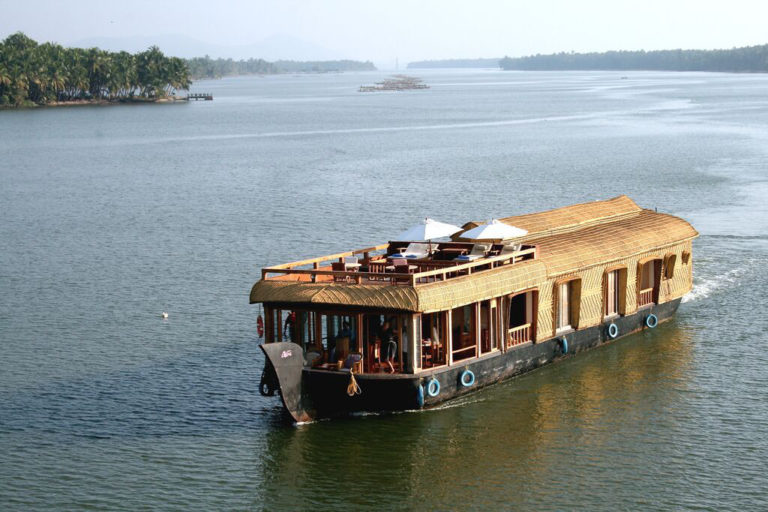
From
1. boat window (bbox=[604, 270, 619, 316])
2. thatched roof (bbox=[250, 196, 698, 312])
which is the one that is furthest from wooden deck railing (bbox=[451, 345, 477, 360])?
boat window (bbox=[604, 270, 619, 316])

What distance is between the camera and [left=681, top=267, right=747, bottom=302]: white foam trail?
4022 cm

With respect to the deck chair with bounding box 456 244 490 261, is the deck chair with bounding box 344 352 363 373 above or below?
below

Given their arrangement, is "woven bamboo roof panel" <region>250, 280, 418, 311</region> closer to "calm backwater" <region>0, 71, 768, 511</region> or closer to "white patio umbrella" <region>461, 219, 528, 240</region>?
"calm backwater" <region>0, 71, 768, 511</region>

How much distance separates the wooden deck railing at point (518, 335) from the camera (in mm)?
29906

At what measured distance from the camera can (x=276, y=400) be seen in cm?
2892

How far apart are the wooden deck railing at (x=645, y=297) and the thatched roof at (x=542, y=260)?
142 cm

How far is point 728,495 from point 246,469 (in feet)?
33.3

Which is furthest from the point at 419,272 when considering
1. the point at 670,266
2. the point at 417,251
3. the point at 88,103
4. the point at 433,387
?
the point at 88,103

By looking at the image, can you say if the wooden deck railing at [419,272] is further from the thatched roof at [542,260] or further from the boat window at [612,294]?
the boat window at [612,294]

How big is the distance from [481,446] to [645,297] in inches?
476

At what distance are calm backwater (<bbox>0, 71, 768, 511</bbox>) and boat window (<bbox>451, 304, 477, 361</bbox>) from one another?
120 cm

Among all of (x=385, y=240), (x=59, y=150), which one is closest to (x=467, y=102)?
(x=59, y=150)

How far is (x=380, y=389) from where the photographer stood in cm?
2672

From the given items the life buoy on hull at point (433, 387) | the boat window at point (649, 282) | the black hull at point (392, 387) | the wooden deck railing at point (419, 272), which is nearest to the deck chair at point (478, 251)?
the wooden deck railing at point (419, 272)
